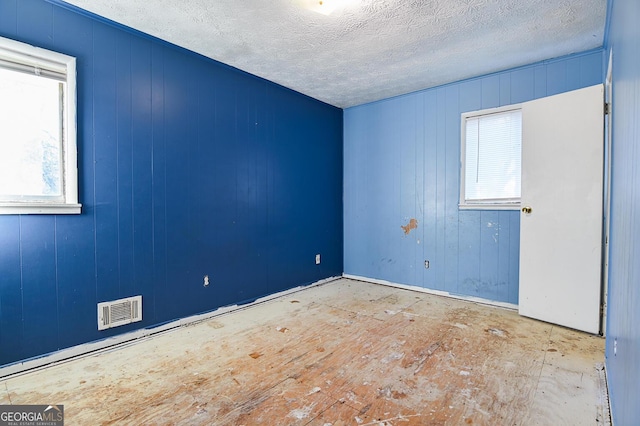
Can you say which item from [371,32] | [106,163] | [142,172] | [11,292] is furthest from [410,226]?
[11,292]

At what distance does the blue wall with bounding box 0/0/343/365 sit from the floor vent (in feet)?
0.17

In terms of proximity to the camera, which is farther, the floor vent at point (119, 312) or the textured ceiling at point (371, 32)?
the floor vent at point (119, 312)

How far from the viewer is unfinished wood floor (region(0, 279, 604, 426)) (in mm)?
1642

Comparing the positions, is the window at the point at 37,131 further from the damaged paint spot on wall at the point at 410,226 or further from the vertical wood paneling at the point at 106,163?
the damaged paint spot on wall at the point at 410,226

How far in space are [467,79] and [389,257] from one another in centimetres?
232

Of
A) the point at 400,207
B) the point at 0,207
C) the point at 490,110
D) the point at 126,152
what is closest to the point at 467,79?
the point at 490,110

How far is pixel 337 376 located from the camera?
2.00m

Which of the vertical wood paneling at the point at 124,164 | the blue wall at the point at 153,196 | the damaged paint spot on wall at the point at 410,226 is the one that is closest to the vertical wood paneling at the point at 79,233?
the blue wall at the point at 153,196

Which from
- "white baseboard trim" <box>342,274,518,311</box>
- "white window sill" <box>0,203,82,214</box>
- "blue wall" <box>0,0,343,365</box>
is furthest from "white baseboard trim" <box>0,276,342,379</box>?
"white baseboard trim" <box>342,274,518,311</box>

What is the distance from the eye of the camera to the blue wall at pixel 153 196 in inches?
83.1

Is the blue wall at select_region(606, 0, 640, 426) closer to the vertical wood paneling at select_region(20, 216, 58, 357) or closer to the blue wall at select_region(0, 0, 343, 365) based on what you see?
the blue wall at select_region(0, 0, 343, 365)

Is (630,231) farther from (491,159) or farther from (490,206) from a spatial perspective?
(491,159)

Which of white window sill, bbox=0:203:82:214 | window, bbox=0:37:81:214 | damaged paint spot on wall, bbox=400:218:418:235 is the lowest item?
damaged paint spot on wall, bbox=400:218:418:235

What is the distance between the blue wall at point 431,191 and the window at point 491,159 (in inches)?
3.5
